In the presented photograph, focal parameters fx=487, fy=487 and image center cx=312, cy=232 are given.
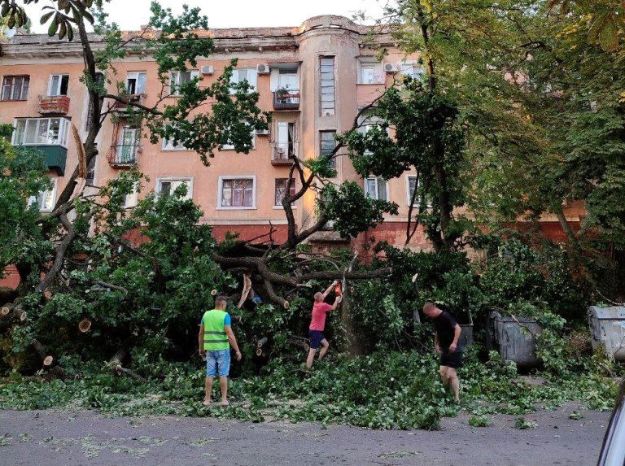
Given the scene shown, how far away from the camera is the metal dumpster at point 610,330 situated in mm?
10633

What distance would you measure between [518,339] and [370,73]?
1764cm

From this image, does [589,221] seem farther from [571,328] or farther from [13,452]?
[13,452]

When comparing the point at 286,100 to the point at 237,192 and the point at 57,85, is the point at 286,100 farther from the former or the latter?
the point at 57,85

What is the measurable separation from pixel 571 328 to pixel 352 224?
20.5 feet

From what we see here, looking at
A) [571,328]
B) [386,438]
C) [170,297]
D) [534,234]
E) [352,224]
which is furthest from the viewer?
[534,234]

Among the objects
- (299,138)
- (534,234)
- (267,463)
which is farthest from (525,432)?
(299,138)

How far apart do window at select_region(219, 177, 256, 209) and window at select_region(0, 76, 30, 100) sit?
11.7m

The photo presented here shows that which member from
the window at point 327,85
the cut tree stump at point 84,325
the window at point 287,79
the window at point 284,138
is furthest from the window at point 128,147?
the cut tree stump at point 84,325

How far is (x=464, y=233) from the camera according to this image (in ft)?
46.6

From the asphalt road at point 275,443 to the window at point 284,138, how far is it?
736 inches

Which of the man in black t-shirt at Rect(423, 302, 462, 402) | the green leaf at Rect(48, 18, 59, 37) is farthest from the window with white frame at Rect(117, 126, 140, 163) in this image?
the green leaf at Rect(48, 18, 59, 37)

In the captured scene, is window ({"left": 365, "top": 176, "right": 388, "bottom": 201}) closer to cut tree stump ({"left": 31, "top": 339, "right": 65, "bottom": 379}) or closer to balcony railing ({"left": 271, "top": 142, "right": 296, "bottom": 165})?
balcony railing ({"left": 271, "top": 142, "right": 296, "bottom": 165})

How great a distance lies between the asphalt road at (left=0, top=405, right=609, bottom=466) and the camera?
4.83 metres

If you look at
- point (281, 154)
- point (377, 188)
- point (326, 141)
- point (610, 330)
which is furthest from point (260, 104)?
point (610, 330)
